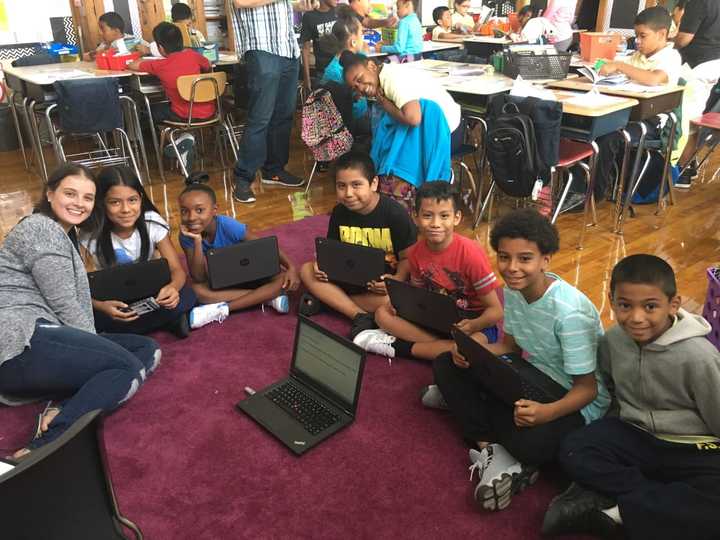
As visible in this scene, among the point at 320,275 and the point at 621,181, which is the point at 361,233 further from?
the point at 621,181

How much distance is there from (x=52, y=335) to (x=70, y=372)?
121 mm

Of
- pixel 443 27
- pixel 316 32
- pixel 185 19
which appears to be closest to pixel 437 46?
pixel 443 27

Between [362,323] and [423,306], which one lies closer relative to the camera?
[423,306]

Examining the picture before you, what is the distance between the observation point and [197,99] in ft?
13.2

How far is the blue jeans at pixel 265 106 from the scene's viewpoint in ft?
12.6

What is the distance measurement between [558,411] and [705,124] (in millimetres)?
2530

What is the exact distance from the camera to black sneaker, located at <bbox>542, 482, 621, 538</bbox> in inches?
55.0

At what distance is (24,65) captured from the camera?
15.8 feet

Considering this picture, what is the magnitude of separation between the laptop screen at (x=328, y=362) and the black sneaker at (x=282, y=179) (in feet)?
8.04

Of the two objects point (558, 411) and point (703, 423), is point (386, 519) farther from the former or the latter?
point (703, 423)

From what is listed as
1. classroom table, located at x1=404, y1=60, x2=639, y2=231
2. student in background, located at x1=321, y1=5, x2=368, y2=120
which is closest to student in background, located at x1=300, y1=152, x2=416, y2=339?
classroom table, located at x1=404, y1=60, x2=639, y2=231

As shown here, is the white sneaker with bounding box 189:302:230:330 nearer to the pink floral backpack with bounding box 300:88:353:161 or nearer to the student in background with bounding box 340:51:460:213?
the student in background with bounding box 340:51:460:213

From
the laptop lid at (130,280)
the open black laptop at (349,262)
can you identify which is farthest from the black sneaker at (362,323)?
the laptop lid at (130,280)

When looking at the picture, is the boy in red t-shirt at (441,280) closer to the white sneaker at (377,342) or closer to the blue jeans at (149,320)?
the white sneaker at (377,342)
